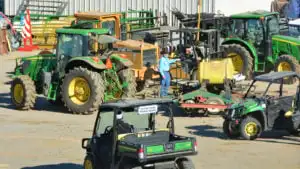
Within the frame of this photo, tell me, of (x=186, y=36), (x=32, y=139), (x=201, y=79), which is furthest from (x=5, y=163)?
(x=186, y=36)

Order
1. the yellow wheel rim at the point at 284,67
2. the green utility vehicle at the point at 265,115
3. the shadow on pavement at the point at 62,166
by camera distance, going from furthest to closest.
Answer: the yellow wheel rim at the point at 284,67
the green utility vehicle at the point at 265,115
the shadow on pavement at the point at 62,166

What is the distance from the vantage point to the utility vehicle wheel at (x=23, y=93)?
20891 mm

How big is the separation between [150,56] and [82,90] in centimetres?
390

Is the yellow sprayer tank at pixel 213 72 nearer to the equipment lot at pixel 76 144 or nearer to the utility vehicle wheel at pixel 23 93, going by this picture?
the equipment lot at pixel 76 144

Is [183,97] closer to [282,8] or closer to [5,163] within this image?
[5,163]

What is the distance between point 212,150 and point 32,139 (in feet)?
13.3

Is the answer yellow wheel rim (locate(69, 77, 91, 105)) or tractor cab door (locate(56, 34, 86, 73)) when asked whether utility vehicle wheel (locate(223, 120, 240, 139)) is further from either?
tractor cab door (locate(56, 34, 86, 73))

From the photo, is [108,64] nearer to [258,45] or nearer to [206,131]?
[206,131]

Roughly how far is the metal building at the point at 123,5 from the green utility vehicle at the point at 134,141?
21.8m

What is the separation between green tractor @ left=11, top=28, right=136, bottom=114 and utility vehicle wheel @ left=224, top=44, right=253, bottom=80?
5176mm

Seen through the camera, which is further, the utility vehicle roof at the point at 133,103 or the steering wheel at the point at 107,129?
the steering wheel at the point at 107,129

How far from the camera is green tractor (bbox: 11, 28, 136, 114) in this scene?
20.1 metres

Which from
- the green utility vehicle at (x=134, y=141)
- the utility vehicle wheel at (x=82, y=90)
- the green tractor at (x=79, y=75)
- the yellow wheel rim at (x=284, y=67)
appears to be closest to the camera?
the green utility vehicle at (x=134, y=141)

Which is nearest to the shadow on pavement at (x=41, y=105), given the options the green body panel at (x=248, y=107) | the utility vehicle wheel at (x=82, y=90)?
the utility vehicle wheel at (x=82, y=90)
